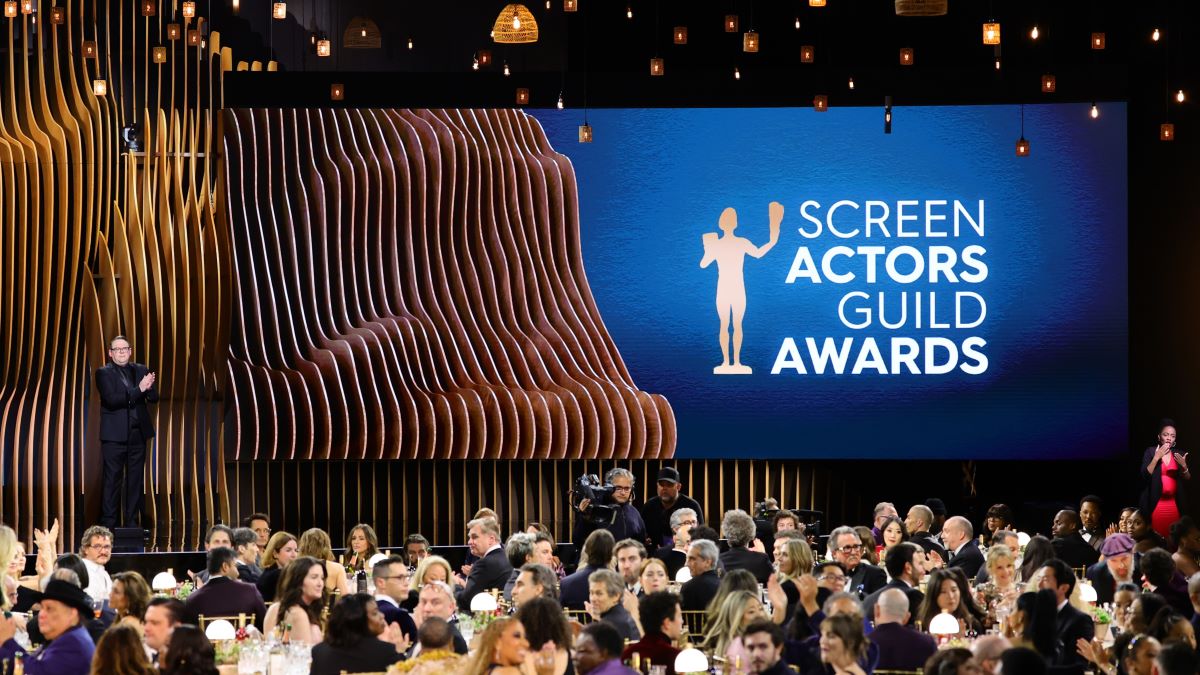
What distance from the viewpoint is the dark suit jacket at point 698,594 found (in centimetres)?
968

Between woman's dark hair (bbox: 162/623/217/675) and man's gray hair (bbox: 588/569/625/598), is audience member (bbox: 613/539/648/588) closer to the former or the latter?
man's gray hair (bbox: 588/569/625/598)

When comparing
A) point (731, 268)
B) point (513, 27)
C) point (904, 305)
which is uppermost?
point (513, 27)

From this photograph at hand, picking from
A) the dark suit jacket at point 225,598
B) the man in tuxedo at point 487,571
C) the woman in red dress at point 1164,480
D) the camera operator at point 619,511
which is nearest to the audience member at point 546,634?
the dark suit jacket at point 225,598

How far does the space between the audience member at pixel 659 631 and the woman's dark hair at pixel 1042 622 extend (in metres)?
1.48

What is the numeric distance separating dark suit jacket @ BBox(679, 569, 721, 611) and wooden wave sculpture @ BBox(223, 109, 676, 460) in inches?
246

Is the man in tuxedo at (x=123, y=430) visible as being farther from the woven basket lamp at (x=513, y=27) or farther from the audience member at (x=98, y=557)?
the woven basket lamp at (x=513, y=27)

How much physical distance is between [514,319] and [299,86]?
2807 mm

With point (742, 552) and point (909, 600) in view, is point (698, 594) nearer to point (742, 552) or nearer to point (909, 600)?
point (742, 552)

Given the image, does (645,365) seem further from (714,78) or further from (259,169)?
(259,169)

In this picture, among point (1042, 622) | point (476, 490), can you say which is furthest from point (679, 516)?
point (476, 490)

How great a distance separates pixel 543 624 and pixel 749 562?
10.8ft

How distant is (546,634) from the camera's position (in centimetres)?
739

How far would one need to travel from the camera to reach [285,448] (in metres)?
15.9

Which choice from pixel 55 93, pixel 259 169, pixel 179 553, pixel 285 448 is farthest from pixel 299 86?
pixel 179 553
